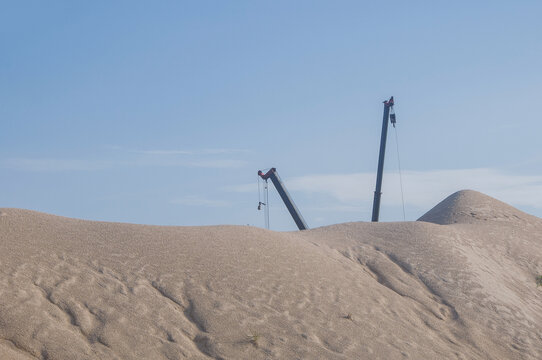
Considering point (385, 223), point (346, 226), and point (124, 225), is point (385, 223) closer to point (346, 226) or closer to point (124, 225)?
point (346, 226)

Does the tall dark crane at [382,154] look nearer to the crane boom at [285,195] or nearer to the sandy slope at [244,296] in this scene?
the crane boom at [285,195]

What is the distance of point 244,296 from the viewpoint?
11859 millimetres

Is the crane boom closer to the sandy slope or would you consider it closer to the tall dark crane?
the tall dark crane

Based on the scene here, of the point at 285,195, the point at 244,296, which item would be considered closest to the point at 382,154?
the point at 285,195

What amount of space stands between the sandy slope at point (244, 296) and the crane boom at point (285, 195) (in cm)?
1165

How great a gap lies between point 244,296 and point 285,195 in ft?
58.1

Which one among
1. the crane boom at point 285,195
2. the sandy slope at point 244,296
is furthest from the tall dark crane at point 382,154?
the sandy slope at point 244,296

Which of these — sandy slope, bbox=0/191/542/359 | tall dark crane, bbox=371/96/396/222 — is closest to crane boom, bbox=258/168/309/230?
tall dark crane, bbox=371/96/396/222

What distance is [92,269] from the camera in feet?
38.0

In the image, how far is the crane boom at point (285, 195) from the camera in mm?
29469

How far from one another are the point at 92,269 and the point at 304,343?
13.6 feet

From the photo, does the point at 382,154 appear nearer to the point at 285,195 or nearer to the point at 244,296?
the point at 285,195

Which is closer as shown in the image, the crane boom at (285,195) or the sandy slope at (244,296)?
the sandy slope at (244,296)

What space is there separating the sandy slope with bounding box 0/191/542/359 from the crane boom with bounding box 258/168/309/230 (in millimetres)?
11649
